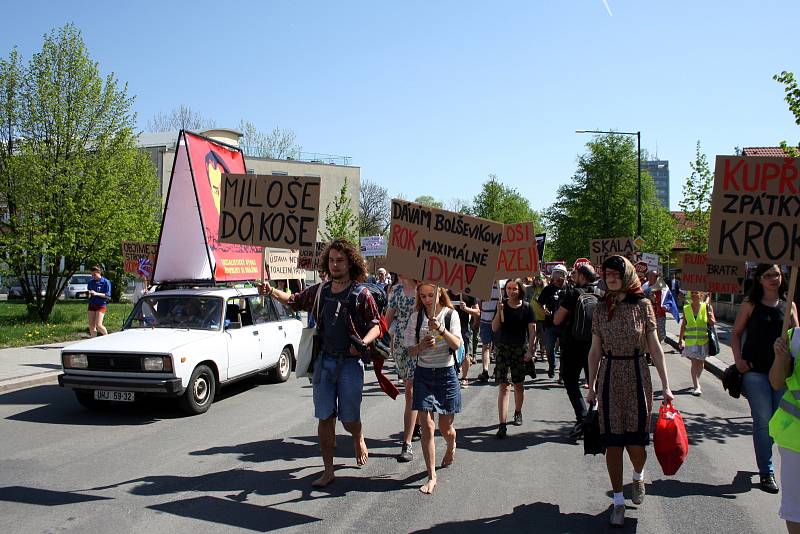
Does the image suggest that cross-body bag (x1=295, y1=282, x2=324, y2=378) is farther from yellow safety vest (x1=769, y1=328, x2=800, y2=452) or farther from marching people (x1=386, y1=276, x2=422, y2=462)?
yellow safety vest (x1=769, y1=328, x2=800, y2=452)

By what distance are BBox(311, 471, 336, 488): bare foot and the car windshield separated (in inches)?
163

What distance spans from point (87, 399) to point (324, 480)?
484cm

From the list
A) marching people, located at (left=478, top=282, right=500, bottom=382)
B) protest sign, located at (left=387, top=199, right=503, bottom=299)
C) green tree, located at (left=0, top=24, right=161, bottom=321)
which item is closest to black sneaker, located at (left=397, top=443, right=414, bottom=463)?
protest sign, located at (left=387, top=199, right=503, bottom=299)

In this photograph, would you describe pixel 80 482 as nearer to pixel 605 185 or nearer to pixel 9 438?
pixel 9 438

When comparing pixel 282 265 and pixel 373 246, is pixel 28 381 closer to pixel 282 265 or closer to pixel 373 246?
pixel 282 265

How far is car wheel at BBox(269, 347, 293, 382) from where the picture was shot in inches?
446

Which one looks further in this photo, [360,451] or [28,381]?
[28,381]

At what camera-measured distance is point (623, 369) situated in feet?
16.4

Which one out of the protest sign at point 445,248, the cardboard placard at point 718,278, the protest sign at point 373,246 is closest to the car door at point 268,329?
the protest sign at point 445,248

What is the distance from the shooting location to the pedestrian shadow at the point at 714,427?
7582 millimetres

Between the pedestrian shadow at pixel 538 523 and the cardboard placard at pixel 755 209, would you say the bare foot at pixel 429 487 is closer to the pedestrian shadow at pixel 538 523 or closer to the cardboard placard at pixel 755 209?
the pedestrian shadow at pixel 538 523

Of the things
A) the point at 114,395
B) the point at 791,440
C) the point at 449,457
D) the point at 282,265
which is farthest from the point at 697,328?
the point at 114,395

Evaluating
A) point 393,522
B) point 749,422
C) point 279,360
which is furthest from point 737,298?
point 393,522

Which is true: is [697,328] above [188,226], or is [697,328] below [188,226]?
below
